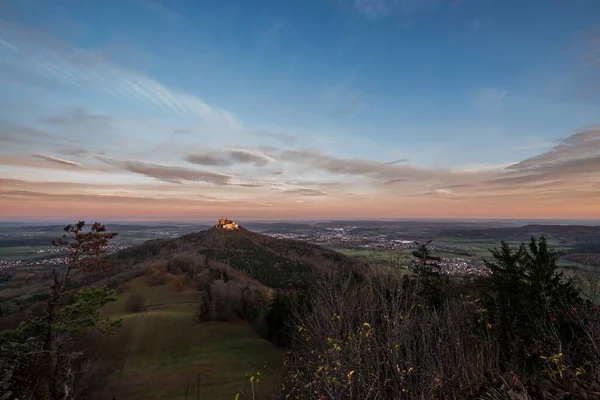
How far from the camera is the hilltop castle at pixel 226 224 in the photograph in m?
190

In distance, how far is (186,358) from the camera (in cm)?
4150

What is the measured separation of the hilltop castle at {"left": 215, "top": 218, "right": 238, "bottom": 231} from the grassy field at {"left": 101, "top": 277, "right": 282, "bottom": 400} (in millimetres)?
126325

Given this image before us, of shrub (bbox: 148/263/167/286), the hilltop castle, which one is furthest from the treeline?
the hilltop castle

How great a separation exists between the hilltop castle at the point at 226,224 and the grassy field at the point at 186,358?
126 metres

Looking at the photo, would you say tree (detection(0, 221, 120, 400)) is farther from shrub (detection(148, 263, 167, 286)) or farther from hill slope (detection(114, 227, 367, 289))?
hill slope (detection(114, 227, 367, 289))

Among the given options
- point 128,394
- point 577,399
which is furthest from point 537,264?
point 128,394

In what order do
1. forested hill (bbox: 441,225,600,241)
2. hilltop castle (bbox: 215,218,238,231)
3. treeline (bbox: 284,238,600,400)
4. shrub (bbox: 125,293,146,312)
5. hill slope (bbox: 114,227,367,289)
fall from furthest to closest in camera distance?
hilltop castle (bbox: 215,218,238,231) < hill slope (bbox: 114,227,367,289) < forested hill (bbox: 441,225,600,241) < shrub (bbox: 125,293,146,312) < treeline (bbox: 284,238,600,400)

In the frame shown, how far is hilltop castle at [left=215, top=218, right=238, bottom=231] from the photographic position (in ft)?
622

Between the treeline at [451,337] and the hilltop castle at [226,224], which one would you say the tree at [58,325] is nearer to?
the treeline at [451,337]

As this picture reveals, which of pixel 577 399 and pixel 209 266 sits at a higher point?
pixel 577 399

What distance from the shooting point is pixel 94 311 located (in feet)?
60.6

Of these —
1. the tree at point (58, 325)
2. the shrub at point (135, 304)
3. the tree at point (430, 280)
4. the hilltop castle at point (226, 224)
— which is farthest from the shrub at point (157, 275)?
the hilltop castle at point (226, 224)

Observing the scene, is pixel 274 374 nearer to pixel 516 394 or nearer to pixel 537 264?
pixel 537 264

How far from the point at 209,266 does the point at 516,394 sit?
107 m
